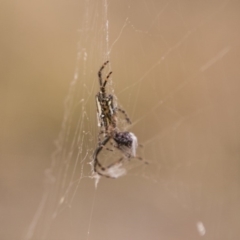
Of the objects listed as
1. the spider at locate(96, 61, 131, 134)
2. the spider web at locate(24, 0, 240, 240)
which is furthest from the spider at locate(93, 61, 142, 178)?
the spider web at locate(24, 0, 240, 240)

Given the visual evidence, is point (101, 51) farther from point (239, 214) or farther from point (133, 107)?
Result: point (239, 214)

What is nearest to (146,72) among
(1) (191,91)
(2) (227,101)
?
(1) (191,91)

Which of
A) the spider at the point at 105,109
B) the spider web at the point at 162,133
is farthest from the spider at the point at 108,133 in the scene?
the spider web at the point at 162,133

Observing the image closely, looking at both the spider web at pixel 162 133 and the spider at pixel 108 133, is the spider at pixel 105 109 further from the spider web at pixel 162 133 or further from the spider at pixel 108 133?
the spider web at pixel 162 133

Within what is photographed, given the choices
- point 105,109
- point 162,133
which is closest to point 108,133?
point 105,109

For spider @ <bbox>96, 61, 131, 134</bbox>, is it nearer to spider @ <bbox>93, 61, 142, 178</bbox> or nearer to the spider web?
spider @ <bbox>93, 61, 142, 178</bbox>
